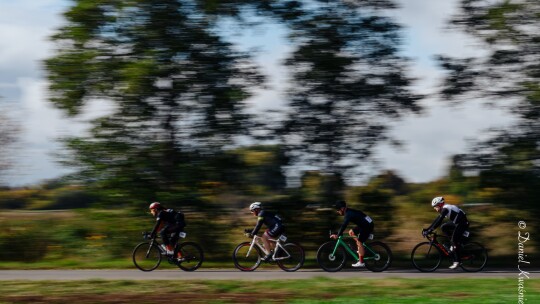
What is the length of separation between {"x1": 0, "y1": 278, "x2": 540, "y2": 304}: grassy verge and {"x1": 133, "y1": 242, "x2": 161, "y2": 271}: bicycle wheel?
3.37m

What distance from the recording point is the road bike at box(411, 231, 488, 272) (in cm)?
1995

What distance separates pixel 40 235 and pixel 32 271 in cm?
432

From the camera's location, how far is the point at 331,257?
65.7ft

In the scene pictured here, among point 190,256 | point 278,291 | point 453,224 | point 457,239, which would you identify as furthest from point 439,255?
point 190,256

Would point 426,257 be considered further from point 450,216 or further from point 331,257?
point 331,257

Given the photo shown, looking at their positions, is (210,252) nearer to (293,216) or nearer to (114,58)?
(293,216)

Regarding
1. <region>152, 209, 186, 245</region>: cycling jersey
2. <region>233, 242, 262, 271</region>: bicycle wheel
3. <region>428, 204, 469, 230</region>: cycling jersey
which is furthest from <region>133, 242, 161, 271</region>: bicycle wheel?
<region>428, 204, 469, 230</region>: cycling jersey

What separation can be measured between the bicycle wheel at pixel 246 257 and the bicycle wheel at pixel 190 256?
0.95 m

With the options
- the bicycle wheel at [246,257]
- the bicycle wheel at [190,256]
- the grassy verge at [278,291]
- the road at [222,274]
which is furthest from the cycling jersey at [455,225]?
the bicycle wheel at [190,256]

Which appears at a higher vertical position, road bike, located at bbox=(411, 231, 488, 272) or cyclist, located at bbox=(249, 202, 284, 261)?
cyclist, located at bbox=(249, 202, 284, 261)

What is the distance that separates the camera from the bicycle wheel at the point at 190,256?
20.4m

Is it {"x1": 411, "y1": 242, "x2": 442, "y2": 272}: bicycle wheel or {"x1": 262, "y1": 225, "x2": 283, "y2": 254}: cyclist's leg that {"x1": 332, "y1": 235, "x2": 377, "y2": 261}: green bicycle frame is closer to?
{"x1": 411, "y1": 242, "x2": 442, "y2": 272}: bicycle wheel

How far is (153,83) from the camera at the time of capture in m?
21.7

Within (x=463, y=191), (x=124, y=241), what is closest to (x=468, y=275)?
(x=463, y=191)
